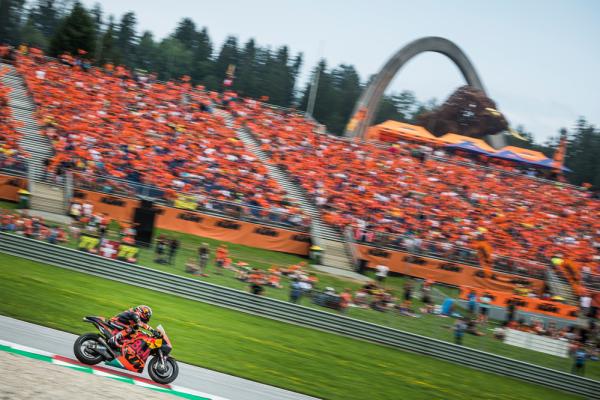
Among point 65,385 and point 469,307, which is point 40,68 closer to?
point 469,307

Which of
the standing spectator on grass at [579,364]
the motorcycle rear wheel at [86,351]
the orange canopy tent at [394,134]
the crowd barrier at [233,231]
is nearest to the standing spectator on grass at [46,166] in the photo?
the crowd barrier at [233,231]

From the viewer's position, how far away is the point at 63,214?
2367 centimetres

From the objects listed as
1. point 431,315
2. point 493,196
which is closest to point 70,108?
Result: point 431,315

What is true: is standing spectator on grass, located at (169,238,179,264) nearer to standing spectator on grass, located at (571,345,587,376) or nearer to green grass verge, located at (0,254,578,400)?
green grass verge, located at (0,254,578,400)

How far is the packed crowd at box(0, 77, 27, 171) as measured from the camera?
2511cm

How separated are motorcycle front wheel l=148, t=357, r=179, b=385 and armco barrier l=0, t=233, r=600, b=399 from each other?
855cm

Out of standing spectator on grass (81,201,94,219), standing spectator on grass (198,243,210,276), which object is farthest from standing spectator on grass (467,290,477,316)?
standing spectator on grass (81,201,94,219)

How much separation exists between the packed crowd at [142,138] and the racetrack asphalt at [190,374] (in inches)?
570

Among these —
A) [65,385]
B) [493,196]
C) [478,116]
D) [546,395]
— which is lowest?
[546,395]

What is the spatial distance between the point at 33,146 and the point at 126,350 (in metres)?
20.1

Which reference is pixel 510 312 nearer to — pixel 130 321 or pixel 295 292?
pixel 295 292

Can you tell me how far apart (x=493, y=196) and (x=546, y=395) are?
17997mm

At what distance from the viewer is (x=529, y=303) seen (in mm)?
24922

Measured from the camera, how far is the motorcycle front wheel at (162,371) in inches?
394
